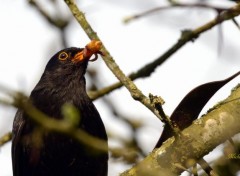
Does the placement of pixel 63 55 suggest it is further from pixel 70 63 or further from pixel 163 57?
pixel 163 57

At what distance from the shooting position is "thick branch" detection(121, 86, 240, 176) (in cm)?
252

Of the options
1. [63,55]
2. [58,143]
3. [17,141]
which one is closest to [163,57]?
[58,143]

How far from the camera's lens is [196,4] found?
1.77m

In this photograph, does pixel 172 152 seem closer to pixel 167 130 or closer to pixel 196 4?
pixel 167 130

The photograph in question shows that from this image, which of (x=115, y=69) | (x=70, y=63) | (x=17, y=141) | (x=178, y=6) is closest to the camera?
(x=178, y=6)

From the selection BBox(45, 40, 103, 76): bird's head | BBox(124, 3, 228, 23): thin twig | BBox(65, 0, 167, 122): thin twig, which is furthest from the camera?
BBox(45, 40, 103, 76): bird's head

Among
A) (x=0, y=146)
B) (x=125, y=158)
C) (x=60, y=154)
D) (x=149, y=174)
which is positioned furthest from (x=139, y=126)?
(x=60, y=154)

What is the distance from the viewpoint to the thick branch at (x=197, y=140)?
2.52 meters

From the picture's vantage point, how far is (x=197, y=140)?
2.59 m

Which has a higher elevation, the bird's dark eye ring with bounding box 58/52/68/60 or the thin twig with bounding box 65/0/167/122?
the bird's dark eye ring with bounding box 58/52/68/60

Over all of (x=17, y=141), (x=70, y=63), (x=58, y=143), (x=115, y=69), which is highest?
(x=70, y=63)

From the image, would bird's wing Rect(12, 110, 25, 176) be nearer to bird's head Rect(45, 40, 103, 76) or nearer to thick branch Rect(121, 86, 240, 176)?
bird's head Rect(45, 40, 103, 76)

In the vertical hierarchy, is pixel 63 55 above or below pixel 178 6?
above

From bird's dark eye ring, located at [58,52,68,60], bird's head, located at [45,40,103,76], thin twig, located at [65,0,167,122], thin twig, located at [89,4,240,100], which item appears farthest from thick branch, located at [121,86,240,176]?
bird's dark eye ring, located at [58,52,68,60]
